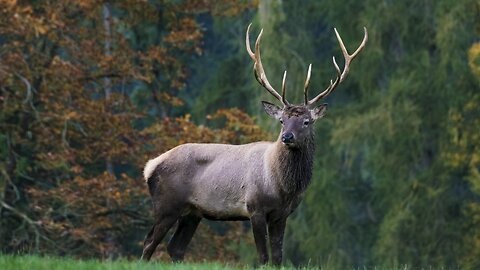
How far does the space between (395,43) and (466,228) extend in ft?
14.0

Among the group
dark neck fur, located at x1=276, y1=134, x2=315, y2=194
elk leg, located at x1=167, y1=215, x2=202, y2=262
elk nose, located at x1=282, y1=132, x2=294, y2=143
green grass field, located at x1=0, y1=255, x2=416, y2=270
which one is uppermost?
elk nose, located at x1=282, y1=132, x2=294, y2=143

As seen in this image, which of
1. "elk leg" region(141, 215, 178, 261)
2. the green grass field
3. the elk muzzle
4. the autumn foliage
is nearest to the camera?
the green grass field

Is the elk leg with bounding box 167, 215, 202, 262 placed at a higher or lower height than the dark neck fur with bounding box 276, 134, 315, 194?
lower

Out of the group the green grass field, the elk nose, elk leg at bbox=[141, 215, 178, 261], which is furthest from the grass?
elk leg at bbox=[141, 215, 178, 261]

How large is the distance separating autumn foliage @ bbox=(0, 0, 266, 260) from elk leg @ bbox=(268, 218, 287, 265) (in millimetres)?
6680

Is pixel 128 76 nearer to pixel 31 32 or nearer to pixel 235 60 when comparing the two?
pixel 31 32

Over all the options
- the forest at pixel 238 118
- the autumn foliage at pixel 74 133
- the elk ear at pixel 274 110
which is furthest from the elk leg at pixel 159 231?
the autumn foliage at pixel 74 133

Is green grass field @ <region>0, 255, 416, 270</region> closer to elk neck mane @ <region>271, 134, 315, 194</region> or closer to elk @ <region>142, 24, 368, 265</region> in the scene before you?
elk @ <region>142, 24, 368, 265</region>

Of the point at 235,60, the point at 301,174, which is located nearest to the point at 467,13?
the point at 235,60

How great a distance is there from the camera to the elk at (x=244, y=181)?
13945 mm

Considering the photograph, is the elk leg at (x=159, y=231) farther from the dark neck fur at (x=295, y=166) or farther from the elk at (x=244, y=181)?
the dark neck fur at (x=295, y=166)

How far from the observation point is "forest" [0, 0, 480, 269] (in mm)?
21641

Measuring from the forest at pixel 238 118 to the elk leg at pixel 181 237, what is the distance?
5316 mm

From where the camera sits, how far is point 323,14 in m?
33.7
